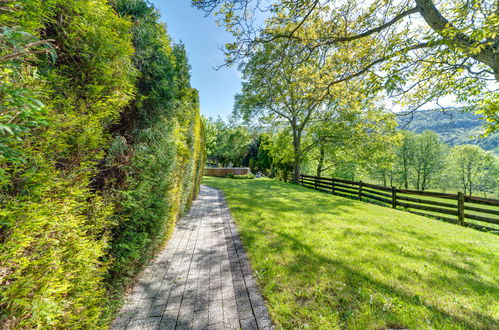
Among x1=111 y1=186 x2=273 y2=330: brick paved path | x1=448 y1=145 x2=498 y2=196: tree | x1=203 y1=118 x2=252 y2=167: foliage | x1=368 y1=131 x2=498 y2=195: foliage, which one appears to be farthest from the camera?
x1=448 y1=145 x2=498 y2=196: tree

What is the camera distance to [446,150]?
121ft

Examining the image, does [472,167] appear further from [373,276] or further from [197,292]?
[197,292]

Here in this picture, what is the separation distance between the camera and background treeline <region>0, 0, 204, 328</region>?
43.3 inches

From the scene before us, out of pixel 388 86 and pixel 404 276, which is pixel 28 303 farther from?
pixel 388 86

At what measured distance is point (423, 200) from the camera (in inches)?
305

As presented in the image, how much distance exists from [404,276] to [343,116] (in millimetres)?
14099

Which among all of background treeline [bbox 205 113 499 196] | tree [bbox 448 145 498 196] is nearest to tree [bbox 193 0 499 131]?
background treeline [bbox 205 113 499 196]

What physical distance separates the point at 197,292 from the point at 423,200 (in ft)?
31.7

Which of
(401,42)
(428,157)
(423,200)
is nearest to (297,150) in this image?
(423,200)

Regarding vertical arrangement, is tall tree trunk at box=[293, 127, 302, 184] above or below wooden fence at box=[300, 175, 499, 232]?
above

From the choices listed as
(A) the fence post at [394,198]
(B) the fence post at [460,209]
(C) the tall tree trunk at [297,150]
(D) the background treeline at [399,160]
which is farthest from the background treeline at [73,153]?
(D) the background treeline at [399,160]

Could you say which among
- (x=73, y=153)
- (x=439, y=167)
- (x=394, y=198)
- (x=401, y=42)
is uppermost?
(x=401, y=42)

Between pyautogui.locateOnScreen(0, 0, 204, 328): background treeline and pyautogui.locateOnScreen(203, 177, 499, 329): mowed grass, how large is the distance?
2.00 metres

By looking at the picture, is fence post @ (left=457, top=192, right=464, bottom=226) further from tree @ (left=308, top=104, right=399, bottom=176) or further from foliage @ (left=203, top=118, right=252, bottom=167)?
foliage @ (left=203, top=118, right=252, bottom=167)
